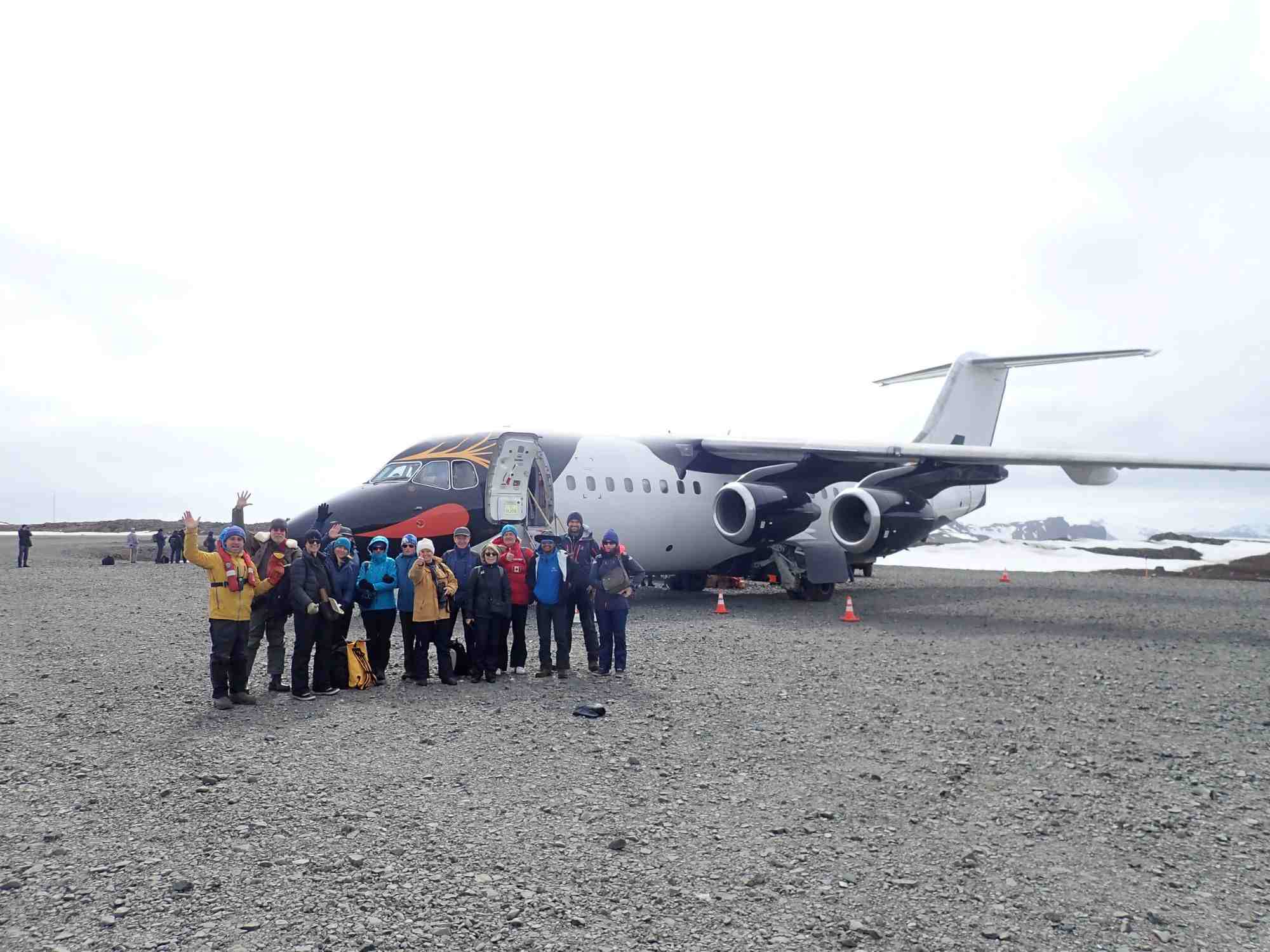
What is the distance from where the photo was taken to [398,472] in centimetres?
1302

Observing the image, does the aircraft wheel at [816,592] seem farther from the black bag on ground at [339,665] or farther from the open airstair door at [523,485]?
the black bag on ground at [339,665]

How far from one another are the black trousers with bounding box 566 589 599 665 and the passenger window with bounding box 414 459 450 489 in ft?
13.3

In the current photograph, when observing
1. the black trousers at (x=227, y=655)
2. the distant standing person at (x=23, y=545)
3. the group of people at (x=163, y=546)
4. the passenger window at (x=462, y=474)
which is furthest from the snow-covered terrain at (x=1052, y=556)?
the distant standing person at (x=23, y=545)

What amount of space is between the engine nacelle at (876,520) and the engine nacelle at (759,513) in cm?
72

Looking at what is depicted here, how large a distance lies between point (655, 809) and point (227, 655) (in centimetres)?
444

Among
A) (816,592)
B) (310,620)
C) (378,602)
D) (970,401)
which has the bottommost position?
(816,592)

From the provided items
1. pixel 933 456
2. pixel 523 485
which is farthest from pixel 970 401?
pixel 523 485

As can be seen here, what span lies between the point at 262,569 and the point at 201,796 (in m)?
3.41

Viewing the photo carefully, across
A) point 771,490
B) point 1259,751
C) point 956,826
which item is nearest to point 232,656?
point 956,826

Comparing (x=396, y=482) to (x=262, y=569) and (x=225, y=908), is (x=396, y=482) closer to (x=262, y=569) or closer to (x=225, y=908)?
(x=262, y=569)

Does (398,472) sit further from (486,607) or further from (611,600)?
(611,600)

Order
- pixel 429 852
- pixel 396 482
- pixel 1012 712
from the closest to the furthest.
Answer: pixel 429 852, pixel 1012 712, pixel 396 482

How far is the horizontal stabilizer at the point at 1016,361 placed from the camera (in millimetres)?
17984

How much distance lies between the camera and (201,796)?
5.10 metres
